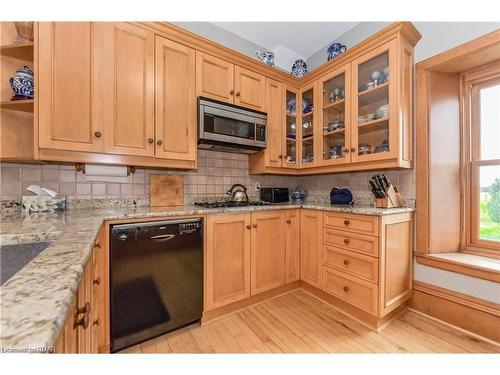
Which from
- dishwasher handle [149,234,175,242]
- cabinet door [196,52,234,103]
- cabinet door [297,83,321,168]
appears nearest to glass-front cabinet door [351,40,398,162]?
cabinet door [297,83,321,168]

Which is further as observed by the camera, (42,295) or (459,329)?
(459,329)

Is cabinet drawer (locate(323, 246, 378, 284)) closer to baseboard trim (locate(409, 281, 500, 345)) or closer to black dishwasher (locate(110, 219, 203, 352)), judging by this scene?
baseboard trim (locate(409, 281, 500, 345))

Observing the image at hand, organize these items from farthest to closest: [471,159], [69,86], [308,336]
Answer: [471,159], [308,336], [69,86]

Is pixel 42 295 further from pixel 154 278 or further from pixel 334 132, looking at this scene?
pixel 334 132

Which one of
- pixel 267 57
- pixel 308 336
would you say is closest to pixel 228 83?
pixel 267 57

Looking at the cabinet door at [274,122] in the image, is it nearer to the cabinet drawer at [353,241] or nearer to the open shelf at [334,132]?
the open shelf at [334,132]

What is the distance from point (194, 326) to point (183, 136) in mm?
1454

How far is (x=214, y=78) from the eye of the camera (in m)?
1.86

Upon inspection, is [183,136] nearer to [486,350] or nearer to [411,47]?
[411,47]

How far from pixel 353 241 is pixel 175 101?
178cm

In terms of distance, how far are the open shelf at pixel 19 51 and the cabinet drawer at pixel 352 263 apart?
250cm

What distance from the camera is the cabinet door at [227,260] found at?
5.25ft

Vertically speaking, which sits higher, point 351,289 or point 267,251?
point 267,251

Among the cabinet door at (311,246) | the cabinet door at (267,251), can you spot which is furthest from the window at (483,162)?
the cabinet door at (267,251)
